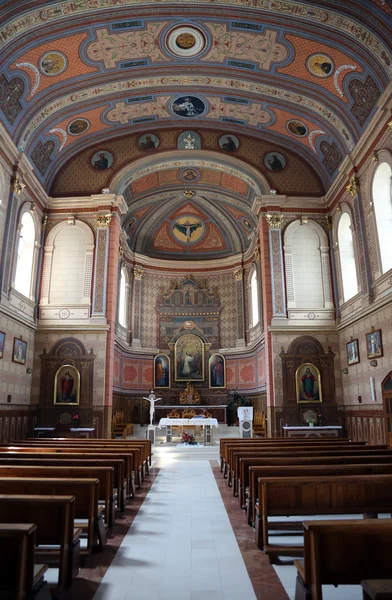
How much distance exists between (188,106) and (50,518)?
20.1m

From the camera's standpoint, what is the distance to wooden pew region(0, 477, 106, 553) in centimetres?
523

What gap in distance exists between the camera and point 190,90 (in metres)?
19.7

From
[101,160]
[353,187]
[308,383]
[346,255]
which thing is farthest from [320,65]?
[308,383]

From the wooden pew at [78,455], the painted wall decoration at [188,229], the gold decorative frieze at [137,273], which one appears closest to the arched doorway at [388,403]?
the wooden pew at [78,455]

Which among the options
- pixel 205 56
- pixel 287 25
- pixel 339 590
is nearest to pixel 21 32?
pixel 205 56

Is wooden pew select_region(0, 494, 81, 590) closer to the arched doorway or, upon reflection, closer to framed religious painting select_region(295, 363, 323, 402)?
the arched doorway

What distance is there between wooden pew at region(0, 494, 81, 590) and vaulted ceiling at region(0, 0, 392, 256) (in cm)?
1521

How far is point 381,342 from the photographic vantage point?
15.6 m

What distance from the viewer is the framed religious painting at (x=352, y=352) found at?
59.3ft

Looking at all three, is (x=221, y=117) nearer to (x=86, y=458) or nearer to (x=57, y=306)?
(x=57, y=306)

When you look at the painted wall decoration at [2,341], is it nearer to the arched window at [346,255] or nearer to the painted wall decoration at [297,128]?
the arched window at [346,255]

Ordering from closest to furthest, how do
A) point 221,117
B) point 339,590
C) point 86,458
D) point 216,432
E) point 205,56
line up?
1. point 339,590
2. point 86,458
3. point 205,56
4. point 221,117
5. point 216,432

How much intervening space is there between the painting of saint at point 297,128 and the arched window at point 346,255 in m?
4.43

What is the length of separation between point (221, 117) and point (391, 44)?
30.6ft
